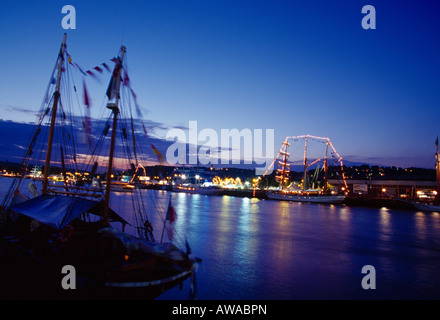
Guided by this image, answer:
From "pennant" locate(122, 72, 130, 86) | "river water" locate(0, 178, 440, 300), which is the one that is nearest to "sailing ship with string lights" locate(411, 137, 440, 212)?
"river water" locate(0, 178, 440, 300)

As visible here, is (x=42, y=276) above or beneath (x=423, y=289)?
above

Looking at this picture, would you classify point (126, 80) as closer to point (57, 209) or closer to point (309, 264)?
point (57, 209)

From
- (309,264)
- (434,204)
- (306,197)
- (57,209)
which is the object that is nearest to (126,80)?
(57,209)

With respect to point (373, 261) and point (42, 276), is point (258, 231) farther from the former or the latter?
point (42, 276)

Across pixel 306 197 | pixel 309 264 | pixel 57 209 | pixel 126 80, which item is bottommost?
pixel 306 197

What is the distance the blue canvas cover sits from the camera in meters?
13.0

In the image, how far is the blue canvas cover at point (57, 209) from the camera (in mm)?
13006

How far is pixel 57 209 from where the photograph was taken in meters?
14.3

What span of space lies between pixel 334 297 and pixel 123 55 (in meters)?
15.9

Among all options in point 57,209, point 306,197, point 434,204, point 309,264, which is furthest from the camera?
point 306,197

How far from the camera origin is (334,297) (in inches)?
574
